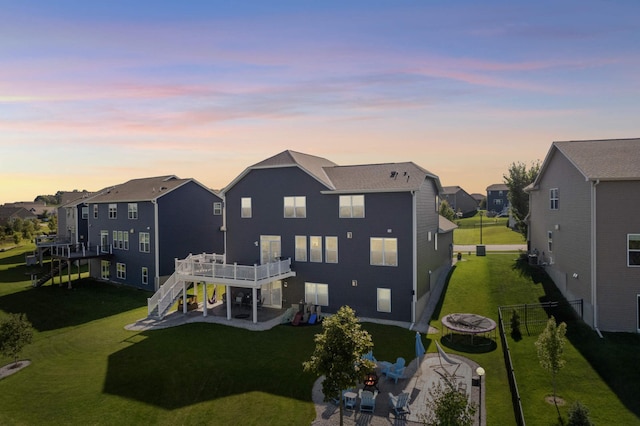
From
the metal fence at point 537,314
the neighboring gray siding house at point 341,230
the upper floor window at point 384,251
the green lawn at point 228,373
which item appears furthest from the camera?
the upper floor window at point 384,251

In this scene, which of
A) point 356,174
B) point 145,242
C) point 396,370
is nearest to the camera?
point 396,370

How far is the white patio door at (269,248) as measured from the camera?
29875mm

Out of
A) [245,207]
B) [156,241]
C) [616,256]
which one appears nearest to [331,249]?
[245,207]

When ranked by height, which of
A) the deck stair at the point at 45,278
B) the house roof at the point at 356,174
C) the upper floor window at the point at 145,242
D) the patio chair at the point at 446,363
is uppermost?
the house roof at the point at 356,174

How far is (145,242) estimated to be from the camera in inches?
1547

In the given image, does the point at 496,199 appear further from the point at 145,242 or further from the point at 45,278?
the point at 45,278

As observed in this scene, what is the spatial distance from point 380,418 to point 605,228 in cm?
1572

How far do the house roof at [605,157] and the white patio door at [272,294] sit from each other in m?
20.5

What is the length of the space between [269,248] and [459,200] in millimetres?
87397

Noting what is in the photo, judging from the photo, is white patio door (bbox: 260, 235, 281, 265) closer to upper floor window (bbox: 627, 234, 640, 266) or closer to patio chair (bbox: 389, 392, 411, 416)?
patio chair (bbox: 389, 392, 411, 416)

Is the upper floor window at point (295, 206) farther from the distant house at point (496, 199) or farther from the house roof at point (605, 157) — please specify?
the distant house at point (496, 199)

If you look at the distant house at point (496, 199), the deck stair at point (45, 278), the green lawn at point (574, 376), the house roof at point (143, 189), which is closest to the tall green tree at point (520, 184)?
the green lawn at point (574, 376)

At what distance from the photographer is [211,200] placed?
43844mm

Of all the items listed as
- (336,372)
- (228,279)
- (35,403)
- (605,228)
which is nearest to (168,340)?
(228,279)
